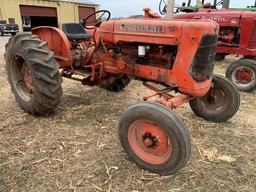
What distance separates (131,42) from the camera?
3.40 m

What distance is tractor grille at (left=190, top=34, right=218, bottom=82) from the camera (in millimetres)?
2959

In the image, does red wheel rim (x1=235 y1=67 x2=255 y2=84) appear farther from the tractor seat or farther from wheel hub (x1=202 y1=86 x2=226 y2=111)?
the tractor seat

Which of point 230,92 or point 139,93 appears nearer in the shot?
point 230,92

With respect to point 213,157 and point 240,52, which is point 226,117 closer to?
point 213,157

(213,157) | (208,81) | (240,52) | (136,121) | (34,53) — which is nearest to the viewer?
(136,121)

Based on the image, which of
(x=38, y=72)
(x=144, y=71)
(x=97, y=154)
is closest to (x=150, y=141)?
(x=97, y=154)

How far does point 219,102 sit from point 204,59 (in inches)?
41.3

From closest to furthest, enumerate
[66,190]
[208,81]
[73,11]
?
[66,190]
[208,81]
[73,11]

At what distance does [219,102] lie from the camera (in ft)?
12.7

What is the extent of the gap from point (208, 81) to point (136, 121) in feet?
3.38

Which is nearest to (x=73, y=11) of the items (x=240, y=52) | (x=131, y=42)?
(x=240, y=52)

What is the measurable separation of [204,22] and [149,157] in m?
1.43

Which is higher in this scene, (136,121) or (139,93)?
(136,121)

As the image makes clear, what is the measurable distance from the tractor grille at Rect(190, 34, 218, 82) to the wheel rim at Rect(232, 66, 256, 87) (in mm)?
2834
